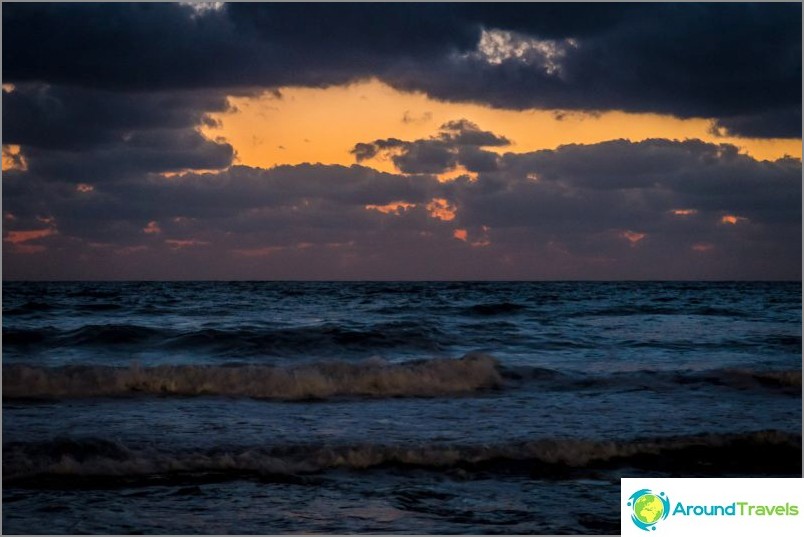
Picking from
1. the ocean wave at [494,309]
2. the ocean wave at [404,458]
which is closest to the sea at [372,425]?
the ocean wave at [404,458]

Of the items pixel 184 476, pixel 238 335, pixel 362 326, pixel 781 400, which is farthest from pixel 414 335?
pixel 184 476

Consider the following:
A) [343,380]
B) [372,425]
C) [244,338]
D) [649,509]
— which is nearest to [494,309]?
[244,338]

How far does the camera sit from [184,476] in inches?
299

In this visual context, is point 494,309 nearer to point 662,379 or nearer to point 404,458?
point 662,379

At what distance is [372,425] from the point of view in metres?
9.88

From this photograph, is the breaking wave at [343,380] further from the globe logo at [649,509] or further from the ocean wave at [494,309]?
the ocean wave at [494,309]

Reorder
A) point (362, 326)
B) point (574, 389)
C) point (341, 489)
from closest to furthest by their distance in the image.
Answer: point (341, 489)
point (574, 389)
point (362, 326)

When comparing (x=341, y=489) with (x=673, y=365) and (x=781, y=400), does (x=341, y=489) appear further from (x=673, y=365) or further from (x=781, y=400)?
(x=673, y=365)

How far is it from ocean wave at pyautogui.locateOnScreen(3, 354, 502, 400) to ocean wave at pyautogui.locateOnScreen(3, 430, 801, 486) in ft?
12.9

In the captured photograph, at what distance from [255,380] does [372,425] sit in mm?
3779

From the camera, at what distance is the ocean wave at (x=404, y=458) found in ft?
25.3

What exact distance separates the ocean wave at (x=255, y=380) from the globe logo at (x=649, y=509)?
6590 millimetres

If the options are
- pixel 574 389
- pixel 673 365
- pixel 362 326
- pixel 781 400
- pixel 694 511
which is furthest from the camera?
pixel 362 326

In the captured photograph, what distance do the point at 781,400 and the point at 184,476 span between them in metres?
9.06
